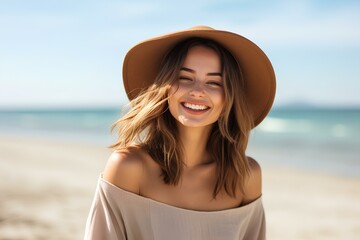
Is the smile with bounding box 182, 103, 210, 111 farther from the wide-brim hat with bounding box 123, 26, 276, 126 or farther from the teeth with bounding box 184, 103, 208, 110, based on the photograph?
the wide-brim hat with bounding box 123, 26, 276, 126

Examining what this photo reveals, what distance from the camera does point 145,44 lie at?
2922 mm

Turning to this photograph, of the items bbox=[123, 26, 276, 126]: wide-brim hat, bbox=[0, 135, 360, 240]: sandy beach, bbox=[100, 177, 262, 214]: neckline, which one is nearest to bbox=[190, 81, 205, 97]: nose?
bbox=[123, 26, 276, 126]: wide-brim hat

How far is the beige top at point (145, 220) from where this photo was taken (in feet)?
8.76

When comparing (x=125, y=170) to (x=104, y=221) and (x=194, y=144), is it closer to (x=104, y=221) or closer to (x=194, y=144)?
(x=104, y=221)

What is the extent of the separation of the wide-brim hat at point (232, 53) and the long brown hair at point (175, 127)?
0.18ft

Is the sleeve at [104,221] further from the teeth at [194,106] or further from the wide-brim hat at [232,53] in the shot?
the wide-brim hat at [232,53]

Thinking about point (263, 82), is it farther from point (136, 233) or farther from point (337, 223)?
point (337, 223)

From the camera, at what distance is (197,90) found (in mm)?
2670

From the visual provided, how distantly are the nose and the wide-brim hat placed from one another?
0.27 meters

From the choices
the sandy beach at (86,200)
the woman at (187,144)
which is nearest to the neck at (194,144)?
the woman at (187,144)

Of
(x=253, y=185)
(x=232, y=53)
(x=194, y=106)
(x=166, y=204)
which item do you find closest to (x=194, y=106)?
(x=194, y=106)

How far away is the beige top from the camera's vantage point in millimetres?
2670

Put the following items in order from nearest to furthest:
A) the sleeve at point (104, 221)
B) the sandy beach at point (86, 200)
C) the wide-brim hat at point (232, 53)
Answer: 1. the sleeve at point (104, 221)
2. the wide-brim hat at point (232, 53)
3. the sandy beach at point (86, 200)

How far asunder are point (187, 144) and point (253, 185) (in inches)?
18.1
